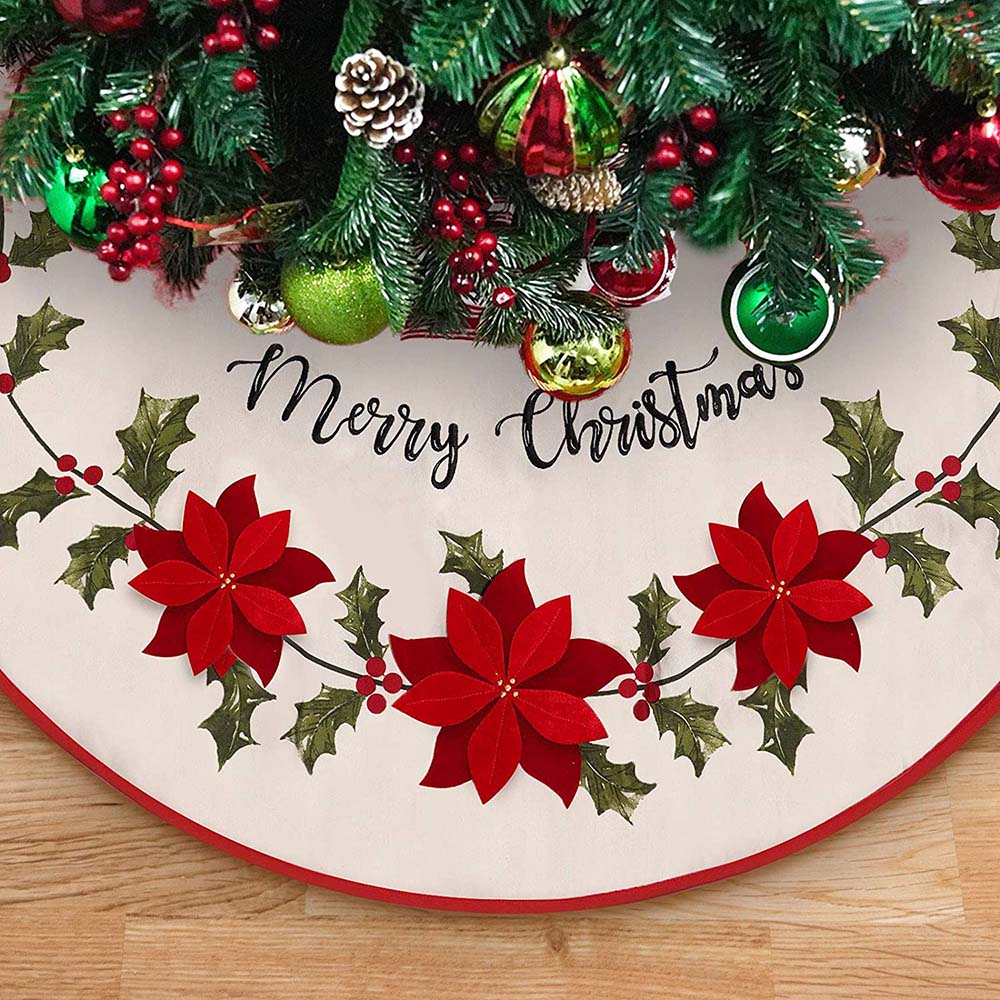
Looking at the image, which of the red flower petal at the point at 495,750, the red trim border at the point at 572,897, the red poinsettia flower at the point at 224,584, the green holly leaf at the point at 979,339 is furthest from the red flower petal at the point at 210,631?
the green holly leaf at the point at 979,339

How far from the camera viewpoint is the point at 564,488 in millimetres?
840

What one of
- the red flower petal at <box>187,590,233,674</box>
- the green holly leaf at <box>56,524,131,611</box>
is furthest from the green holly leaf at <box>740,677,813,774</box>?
the green holly leaf at <box>56,524,131,611</box>

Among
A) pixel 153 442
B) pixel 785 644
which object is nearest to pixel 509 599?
pixel 785 644

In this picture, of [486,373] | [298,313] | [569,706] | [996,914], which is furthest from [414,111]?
[996,914]

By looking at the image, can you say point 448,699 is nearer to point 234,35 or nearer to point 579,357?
point 579,357

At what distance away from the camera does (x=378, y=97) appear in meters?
0.55

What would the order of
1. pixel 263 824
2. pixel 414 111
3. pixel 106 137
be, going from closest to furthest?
pixel 414 111
pixel 106 137
pixel 263 824

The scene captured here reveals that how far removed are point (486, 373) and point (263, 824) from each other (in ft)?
1.33

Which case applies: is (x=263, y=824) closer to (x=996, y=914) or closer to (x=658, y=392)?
(x=658, y=392)

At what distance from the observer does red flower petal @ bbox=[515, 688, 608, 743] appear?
2.56ft

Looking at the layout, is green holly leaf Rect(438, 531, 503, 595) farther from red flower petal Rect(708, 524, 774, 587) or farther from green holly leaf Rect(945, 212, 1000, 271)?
green holly leaf Rect(945, 212, 1000, 271)

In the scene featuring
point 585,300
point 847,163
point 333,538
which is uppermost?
point 847,163

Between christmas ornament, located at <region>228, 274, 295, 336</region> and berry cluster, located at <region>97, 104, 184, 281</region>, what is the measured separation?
0.48ft

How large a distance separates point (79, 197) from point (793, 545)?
58 cm
